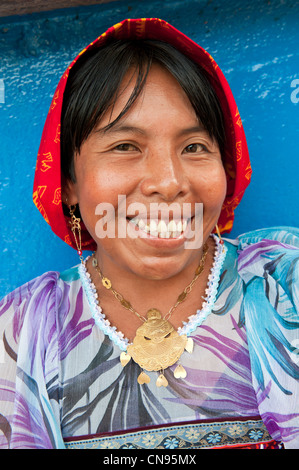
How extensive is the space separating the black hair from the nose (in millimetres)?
167

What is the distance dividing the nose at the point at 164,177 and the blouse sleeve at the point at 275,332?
41 centimetres

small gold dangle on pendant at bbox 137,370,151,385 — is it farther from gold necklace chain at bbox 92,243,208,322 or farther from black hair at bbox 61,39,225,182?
black hair at bbox 61,39,225,182

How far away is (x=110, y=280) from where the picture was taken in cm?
161

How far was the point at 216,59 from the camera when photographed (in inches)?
78.3

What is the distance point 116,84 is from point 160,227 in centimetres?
43

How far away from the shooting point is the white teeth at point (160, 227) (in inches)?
53.0

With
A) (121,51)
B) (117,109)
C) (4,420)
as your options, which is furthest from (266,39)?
(4,420)

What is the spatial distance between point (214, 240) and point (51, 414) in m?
0.81

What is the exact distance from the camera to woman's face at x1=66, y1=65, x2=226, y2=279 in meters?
1.32

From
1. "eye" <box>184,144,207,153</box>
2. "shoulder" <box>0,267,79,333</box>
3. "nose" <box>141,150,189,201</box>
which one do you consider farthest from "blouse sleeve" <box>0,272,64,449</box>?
"eye" <box>184,144,207,153</box>

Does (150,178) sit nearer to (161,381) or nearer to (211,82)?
(211,82)

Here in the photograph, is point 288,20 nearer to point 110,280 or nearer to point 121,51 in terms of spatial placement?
point 121,51

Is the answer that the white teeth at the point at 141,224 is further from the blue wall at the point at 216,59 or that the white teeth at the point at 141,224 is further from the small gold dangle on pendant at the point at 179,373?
A: the blue wall at the point at 216,59

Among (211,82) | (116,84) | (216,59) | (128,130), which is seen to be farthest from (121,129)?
(216,59)
